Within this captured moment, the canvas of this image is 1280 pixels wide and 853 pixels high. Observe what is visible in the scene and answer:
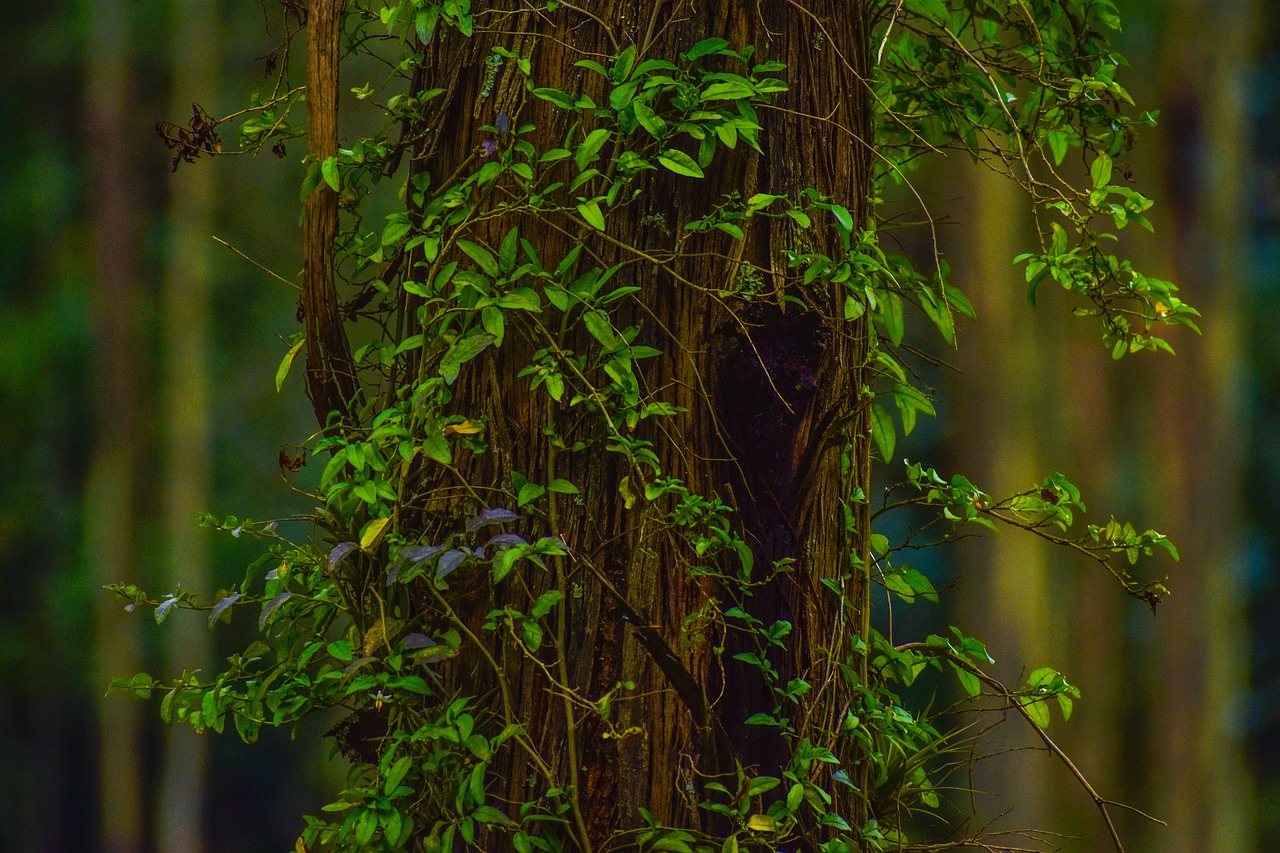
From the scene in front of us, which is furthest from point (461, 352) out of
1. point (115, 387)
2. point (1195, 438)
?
point (115, 387)

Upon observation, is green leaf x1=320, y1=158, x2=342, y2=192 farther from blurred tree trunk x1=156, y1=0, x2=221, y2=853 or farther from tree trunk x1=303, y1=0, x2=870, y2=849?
blurred tree trunk x1=156, y1=0, x2=221, y2=853

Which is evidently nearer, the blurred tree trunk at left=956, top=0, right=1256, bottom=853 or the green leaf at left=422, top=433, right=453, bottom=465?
the green leaf at left=422, top=433, right=453, bottom=465

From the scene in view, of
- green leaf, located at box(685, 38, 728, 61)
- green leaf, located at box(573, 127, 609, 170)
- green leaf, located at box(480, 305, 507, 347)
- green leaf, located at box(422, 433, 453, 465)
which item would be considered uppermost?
green leaf, located at box(685, 38, 728, 61)

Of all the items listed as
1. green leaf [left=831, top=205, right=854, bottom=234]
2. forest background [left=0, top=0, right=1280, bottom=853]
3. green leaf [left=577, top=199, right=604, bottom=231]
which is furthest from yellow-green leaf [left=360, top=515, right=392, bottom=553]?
forest background [left=0, top=0, right=1280, bottom=853]

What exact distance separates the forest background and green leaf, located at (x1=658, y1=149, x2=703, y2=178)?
4130 millimetres

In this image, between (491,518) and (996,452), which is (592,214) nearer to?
(491,518)

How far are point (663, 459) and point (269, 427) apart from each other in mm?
13765

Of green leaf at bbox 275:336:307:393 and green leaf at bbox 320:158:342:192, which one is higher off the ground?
green leaf at bbox 320:158:342:192

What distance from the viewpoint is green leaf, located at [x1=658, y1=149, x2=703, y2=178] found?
1510 millimetres

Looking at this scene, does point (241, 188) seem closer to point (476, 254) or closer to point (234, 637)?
point (234, 637)

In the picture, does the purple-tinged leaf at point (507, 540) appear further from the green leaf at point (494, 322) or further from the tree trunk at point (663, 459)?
the green leaf at point (494, 322)

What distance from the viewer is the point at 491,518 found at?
152 cm

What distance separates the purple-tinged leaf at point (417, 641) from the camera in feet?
5.15

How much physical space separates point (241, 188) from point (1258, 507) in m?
12.1
